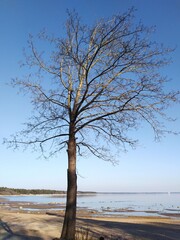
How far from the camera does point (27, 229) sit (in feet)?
50.5

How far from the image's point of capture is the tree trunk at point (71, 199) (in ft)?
41.3

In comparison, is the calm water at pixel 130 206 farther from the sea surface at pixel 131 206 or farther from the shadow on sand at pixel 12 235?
the shadow on sand at pixel 12 235

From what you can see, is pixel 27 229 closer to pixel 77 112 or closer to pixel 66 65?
pixel 77 112

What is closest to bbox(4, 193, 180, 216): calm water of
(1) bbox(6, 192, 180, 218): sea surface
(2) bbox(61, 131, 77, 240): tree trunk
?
(1) bbox(6, 192, 180, 218): sea surface

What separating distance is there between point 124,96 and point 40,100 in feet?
11.9

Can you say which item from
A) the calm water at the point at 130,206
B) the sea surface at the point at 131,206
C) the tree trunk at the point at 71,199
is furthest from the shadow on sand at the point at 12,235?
the calm water at the point at 130,206

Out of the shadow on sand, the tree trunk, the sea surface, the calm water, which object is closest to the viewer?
the tree trunk

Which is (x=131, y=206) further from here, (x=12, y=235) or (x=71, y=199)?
(x=71, y=199)

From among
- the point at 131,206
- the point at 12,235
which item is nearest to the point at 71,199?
the point at 12,235

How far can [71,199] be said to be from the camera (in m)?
12.8

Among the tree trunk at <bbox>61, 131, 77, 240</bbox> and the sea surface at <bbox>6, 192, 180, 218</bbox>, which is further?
the sea surface at <bbox>6, 192, 180, 218</bbox>

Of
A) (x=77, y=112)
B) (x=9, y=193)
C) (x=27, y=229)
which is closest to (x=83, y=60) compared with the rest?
(x=77, y=112)

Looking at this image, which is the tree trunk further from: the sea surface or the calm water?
the calm water

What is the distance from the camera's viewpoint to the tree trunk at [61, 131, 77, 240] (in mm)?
12586
